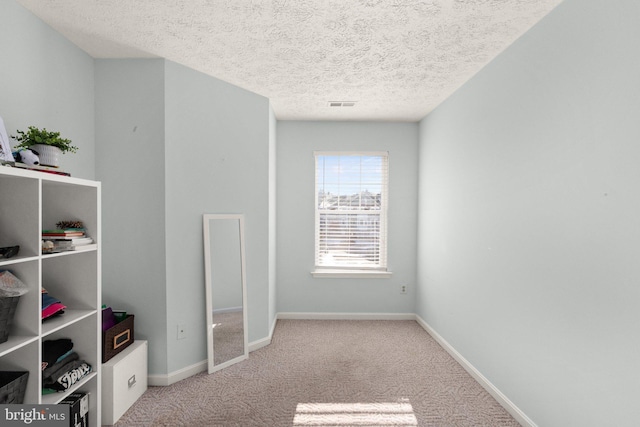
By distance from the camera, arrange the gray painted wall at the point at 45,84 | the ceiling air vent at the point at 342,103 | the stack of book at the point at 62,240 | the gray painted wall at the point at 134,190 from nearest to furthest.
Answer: the stack of book at the point at 62,240
the gray painted wall at the point at 45,84
the gray painted wall at the point at 134,190
the ceiling air vent at the point at 342,103

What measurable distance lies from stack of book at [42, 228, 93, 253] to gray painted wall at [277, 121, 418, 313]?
2709 mm

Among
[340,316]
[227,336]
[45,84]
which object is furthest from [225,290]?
[45,84]

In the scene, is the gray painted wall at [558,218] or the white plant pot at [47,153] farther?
the white plant pot at [47,153]

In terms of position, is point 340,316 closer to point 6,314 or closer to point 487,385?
point 487,385

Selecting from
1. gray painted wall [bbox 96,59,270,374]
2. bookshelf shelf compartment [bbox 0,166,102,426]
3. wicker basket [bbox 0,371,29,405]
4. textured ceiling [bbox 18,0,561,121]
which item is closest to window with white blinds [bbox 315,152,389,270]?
textured ceiling [bbox 18,0,561,121]

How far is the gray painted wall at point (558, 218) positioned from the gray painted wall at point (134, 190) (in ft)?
9.05

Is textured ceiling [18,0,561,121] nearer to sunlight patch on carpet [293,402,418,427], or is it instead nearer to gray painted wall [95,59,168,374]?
gray painted wall [95,59,168,374]

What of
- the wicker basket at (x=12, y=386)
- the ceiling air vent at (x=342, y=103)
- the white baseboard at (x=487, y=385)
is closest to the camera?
the wicker basket at (x=12, y=386)

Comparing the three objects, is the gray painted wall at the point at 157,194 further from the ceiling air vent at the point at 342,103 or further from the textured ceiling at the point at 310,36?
the ceiling air vent at the point at 342,103

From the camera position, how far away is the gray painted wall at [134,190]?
261cm

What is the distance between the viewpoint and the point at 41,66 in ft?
6.96

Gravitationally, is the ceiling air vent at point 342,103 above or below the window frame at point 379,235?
above

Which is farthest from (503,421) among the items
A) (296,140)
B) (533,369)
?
(296,140)

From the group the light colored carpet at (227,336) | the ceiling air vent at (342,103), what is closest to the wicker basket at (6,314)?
the light colored carpet at (227,336)
